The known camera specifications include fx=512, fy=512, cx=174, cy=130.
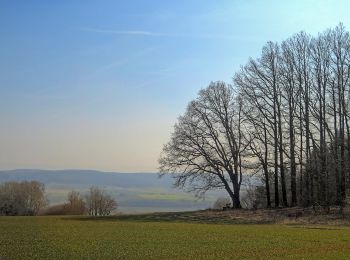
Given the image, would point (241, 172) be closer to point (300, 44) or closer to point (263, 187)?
point (263, 187)

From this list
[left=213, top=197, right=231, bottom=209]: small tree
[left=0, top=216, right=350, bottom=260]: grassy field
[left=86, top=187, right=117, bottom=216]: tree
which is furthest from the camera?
[left=213, top=197, right=231, bottom=209]: small tree

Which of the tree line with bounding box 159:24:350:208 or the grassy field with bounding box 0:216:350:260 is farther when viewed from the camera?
the tree line with bounding box 159:24:350:208

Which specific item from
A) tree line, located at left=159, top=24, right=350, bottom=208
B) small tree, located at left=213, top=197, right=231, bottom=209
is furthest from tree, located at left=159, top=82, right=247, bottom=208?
small tree, located at left=213, top=197, right=231, bottom=209

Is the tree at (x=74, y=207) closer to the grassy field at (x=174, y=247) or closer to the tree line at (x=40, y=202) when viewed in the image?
the tree line at (x=40, y=202)

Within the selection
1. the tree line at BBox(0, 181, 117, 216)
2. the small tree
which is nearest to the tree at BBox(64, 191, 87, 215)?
the tree line at BBox(0, 181, 117, 216)

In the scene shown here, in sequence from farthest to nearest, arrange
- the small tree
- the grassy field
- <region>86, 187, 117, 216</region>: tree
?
the small tree < <region>86, 187, 117, 216</region>: tree < the grassy field

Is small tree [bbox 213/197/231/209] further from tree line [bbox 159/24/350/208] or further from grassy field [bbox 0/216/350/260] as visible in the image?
grassy field [bbox 0/216/350/260]

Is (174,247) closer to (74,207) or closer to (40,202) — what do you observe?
(74,207)

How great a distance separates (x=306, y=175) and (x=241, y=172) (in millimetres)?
7897

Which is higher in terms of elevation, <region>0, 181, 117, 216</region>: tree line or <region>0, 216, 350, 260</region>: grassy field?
<region>0, 181, 117, 216</region>: tree line

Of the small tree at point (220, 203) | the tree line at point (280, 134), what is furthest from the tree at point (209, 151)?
the small tree at point (220, 203)

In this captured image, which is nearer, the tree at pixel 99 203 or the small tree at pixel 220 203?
the tree at pixel 99 203

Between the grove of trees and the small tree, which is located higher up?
the grove of trees

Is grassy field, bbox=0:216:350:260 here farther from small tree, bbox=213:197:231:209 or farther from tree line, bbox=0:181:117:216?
small tree, bbox=213:197:231:209
